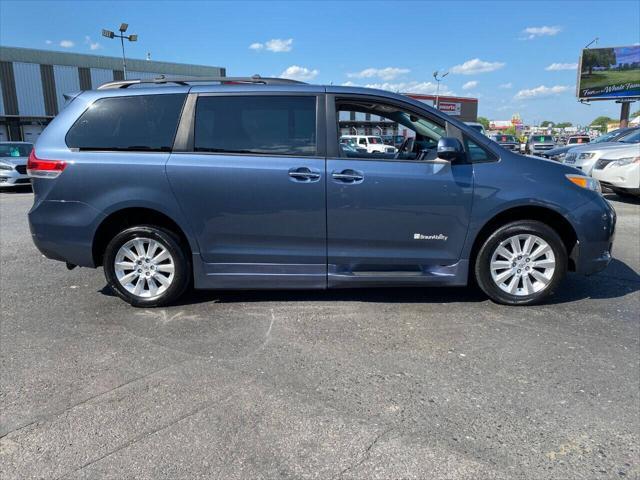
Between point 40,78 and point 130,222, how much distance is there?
53005mm

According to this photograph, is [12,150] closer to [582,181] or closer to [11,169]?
[11,169]

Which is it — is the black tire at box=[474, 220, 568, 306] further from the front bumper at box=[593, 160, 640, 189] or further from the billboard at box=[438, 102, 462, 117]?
the billboard at box=[438, 102, 462, 117]

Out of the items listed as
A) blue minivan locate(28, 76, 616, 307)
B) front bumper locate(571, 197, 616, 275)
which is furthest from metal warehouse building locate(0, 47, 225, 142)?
front bumper locate(571, 197, 616, 275)

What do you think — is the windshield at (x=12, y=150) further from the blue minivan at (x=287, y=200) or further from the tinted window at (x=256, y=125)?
the tinted window at (x=256, y=125)

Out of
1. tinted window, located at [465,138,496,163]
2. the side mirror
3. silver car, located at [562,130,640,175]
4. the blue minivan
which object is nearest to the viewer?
the side mirror

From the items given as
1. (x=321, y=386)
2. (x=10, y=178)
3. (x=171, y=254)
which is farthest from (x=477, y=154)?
(x=10, y=178)

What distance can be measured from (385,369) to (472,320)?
3.98ft

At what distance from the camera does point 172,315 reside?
4.31m

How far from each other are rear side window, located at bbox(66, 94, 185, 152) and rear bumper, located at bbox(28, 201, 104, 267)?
0.57 m

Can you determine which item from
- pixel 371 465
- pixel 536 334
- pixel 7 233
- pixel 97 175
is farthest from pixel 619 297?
pixel 7 233

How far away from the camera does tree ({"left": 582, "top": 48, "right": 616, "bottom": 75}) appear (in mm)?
37662

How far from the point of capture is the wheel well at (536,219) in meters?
4.37

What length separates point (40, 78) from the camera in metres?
48.1

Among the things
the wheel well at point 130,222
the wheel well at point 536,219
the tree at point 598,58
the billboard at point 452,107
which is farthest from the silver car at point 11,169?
the billboard at point 452,107
